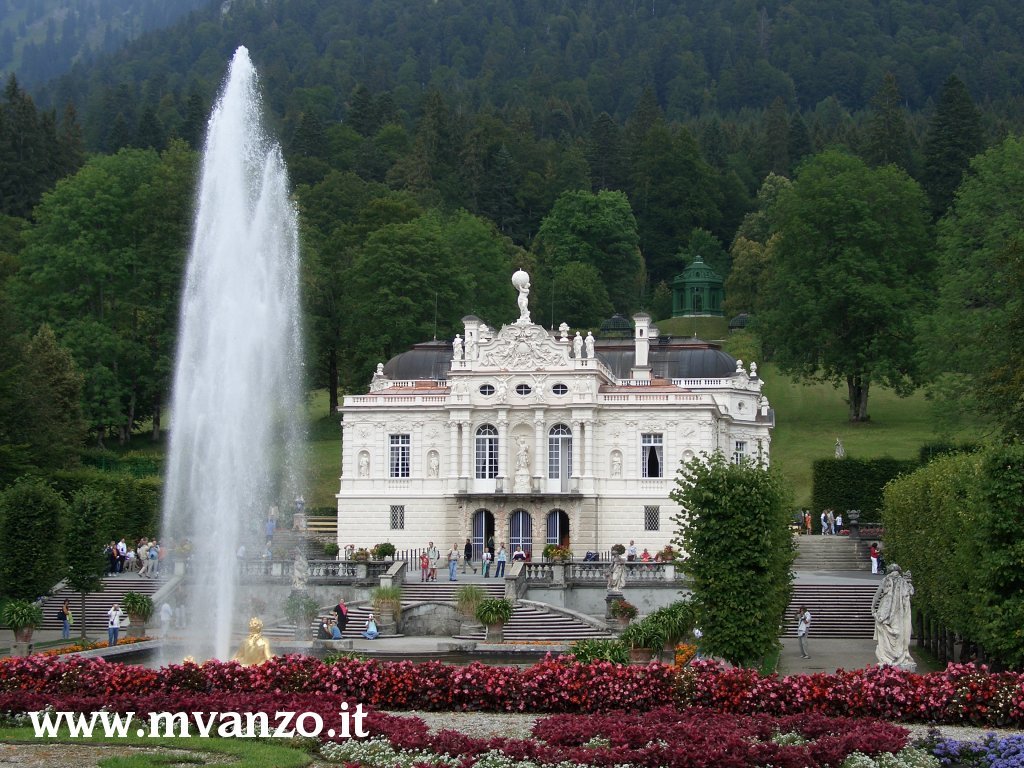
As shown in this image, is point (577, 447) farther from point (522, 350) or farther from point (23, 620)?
point (23, 620)

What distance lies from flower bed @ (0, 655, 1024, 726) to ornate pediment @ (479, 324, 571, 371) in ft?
110

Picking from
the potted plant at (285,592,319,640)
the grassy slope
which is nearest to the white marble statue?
the potted plant at (285,592,319,640)

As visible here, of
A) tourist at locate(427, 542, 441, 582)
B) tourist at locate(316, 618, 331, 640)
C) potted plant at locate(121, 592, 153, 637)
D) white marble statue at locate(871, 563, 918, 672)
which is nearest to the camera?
white marble statue at locate(871, 563, 918, 672)

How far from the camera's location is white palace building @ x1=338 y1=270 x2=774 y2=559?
198ft

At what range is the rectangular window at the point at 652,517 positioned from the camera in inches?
2370

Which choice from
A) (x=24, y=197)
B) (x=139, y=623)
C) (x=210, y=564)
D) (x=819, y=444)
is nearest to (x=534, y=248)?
(x=24, y=197)

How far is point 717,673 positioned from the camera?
27.3 m

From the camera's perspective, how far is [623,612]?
4816cm

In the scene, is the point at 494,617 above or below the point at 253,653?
above

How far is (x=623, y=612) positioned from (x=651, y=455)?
13394 millimetres

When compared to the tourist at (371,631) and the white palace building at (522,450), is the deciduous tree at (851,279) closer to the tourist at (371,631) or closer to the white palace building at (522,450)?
the white palace building at (522,450)

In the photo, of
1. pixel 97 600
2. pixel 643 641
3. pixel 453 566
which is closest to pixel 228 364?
pixel 643 641

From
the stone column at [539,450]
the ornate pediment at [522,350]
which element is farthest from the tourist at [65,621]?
the ornate pediment at [522,350]

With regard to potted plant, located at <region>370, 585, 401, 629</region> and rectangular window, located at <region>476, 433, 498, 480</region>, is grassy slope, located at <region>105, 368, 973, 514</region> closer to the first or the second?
rectangular window, located at <region>476, 433, 498, 480</region>
